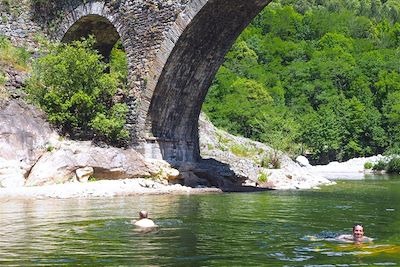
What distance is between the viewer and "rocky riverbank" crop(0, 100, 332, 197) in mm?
16562

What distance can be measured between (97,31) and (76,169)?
7385 millimetres

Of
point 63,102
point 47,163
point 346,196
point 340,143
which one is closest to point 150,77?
point 63,102

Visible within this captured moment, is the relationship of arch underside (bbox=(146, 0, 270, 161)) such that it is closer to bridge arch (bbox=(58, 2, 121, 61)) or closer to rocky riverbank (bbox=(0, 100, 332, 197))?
rocky riverbank (bbox=(0, 100, 332, 197))

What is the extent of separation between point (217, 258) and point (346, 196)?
1160 cm

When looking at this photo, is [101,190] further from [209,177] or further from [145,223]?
[145,223]

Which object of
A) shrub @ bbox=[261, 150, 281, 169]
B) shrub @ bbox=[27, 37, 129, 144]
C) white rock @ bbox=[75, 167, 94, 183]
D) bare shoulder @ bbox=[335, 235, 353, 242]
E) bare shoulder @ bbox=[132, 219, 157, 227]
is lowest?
bare shoulder @ bbox=[335, 235, 353, 242]

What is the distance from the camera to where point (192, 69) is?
1992cm

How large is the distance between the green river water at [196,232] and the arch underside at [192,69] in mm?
4600

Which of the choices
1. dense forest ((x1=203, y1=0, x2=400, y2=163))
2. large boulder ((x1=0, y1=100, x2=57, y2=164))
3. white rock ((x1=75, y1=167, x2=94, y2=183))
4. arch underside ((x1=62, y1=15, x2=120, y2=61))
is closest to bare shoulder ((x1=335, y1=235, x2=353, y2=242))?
white rock ((x1=75, y1=167, x2=94, y2=183))

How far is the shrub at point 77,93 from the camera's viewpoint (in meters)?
19.2

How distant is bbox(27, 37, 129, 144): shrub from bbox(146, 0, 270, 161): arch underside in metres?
1.24

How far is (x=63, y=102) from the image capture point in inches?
766

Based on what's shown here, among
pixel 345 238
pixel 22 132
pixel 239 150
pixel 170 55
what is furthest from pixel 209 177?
pixel 345 238

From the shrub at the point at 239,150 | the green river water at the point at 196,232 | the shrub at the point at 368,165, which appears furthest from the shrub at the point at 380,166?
the green river water at the point at 196,232
